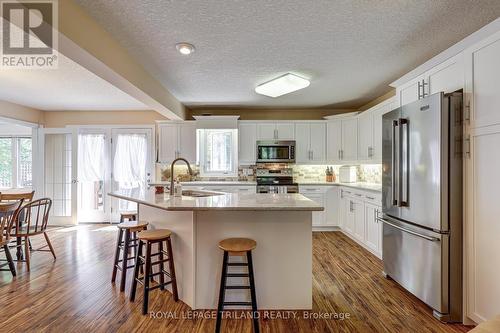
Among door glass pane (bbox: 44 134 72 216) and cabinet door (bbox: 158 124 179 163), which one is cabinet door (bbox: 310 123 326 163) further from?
door glass pane (bbox: 44 134 72 216)

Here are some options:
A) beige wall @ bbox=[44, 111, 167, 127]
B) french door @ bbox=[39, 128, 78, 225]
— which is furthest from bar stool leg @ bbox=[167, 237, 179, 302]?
french door @ bbox=[39, 128, 78, 225]

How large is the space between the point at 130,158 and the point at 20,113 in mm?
2251

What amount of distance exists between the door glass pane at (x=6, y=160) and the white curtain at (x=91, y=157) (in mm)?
2160

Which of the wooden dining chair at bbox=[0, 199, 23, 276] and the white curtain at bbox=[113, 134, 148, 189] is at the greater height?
the white curtain at bbox=[113, 134, 148, 189]

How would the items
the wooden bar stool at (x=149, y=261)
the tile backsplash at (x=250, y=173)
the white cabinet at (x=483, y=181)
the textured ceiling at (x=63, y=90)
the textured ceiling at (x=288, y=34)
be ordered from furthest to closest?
the tile backsplash at (x=250, y=173) → the textured ceiling at (x=63, y=90) → the wooden bar stool at (x=149, y=261) → the textured ceiling at (x=288, y=34) → the white cabinet at (x=483, y=181)

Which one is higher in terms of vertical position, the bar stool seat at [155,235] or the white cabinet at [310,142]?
the white cabinet at [310,142]

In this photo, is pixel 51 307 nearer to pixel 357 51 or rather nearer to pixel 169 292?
pixel 169 292

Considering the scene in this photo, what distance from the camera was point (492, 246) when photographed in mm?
1850

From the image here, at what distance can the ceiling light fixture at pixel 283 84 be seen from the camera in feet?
11.1

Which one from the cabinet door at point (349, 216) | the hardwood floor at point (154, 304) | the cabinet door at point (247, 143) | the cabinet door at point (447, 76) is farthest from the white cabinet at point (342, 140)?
the cabinet door at point (447, 76)

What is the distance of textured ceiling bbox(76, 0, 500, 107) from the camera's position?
195cm

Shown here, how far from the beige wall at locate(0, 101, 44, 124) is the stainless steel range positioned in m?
5.00

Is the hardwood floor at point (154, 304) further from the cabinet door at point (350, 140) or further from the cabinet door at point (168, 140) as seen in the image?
the cabinet door at point (168, 140)

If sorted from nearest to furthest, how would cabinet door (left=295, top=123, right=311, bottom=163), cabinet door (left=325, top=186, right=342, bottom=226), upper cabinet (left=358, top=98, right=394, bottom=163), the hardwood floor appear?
1. the hardwood floor
2. upper cabinet (left=358, top=98, right=394, bottom=163)
3. cabinet door (left=325, top=186, right=342, bottom=226)
4. cabinet door (left=295, top=123, right=311, bottom=163)
